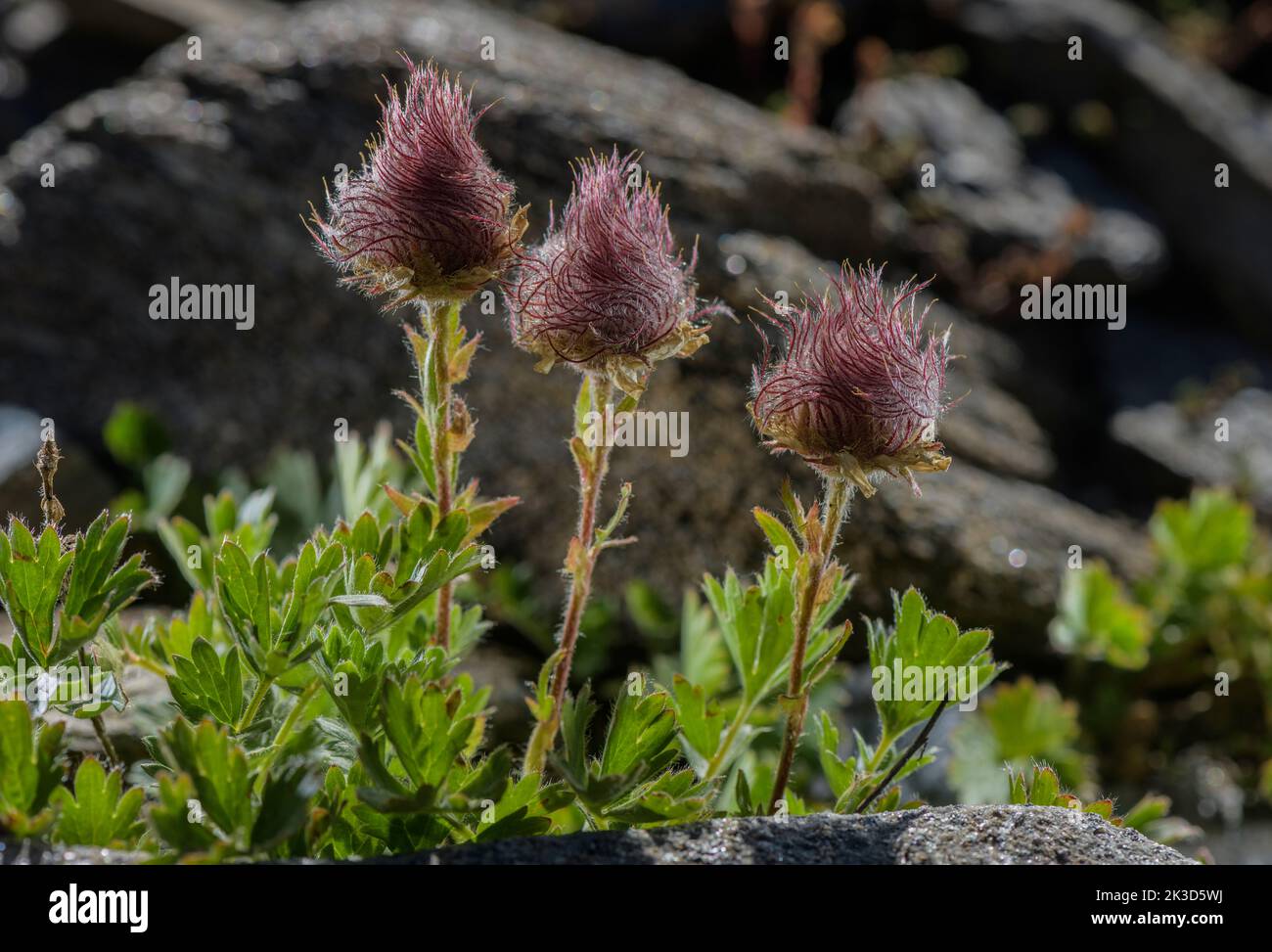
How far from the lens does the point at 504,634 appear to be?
4438 millimetres

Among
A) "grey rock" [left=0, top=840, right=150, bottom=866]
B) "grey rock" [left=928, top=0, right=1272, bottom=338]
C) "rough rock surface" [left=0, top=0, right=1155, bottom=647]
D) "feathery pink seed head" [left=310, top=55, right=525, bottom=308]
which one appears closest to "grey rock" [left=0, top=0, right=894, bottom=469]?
"rough rock surface" [left=0, top=0, right=1155, bottom=647]

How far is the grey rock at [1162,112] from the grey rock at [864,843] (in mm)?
5621

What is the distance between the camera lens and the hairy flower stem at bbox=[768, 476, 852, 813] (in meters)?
2.13

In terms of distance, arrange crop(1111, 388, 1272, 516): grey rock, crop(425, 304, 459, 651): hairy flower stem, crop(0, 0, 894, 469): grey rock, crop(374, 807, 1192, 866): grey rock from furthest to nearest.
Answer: crop(1111, 388, 1272, 516): grey rock < crop(0, 0, 894, 469): grey rock < crop(425, 304, 459, 651): hairy flower stem < crop(374, 807, 1192, 866): grey rock

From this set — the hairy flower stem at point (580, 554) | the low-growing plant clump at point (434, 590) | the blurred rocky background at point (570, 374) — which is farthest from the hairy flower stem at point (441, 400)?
the blurred rocky background at point (570, 374)

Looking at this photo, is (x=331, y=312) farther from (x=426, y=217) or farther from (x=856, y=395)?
(x=856, y=395)

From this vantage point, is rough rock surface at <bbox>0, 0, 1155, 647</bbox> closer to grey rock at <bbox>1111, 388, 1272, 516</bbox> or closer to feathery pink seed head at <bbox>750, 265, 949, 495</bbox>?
grey rock at <bbox>1111, 388, 1272, 516</bbox>

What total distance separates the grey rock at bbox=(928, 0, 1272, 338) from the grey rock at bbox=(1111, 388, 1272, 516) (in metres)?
1.03

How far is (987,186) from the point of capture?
7.07 metres

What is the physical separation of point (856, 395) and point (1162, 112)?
21.2 feet

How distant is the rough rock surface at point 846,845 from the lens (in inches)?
81.2
